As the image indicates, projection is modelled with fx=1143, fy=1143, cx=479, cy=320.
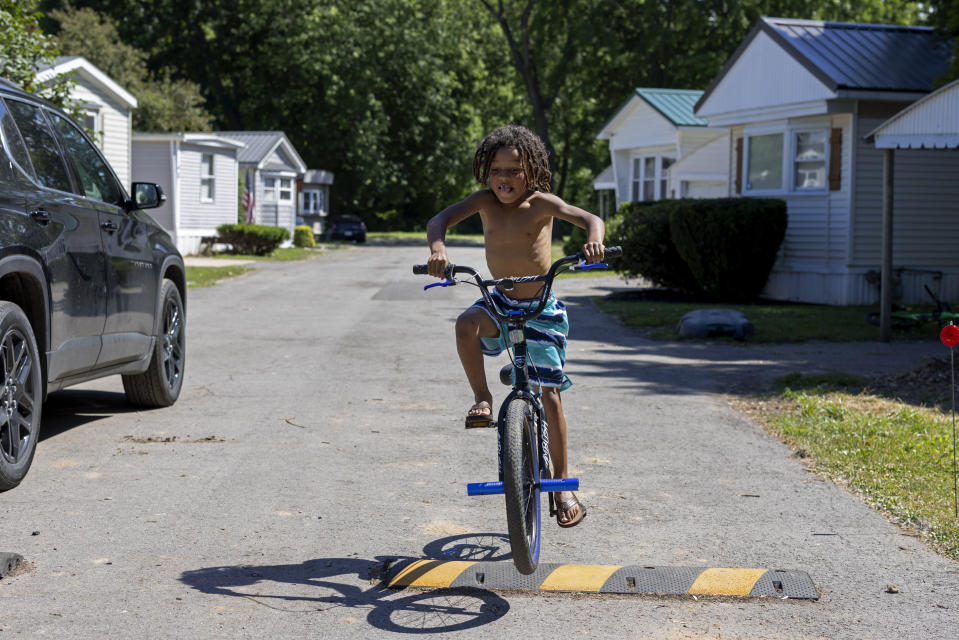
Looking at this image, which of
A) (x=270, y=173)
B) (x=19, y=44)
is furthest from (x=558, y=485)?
(x=270, y=173)

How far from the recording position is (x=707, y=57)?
4431cm

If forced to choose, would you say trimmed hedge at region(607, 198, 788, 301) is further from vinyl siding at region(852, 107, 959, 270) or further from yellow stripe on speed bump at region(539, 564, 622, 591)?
yellow stripe on speed bump at region(539, 564, 622, 591)

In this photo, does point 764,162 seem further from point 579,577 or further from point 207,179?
point 207,179

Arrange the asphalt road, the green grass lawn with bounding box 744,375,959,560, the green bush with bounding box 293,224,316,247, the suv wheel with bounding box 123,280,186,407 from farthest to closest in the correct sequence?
the green bush with bounding box 293,224,316,247, the suv wheel with bounding box 123,280,186,407, the green grass lawn with bounding box 744,375,959,560, the asphalt road

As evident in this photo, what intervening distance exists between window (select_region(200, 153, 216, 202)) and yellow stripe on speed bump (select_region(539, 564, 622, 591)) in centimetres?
3294

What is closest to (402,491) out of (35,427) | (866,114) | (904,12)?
(35,427)

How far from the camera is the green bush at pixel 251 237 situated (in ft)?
116

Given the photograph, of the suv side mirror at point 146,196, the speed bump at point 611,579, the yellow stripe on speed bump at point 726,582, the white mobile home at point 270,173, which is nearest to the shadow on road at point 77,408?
the suv side mirror at point 146,196

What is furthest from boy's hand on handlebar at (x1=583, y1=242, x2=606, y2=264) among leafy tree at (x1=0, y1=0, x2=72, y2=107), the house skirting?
the house skirting

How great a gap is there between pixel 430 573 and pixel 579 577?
0.60 metres

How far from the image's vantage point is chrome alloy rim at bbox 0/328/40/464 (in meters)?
5.83

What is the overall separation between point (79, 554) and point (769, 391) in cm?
666

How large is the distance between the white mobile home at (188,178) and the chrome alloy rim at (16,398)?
27.8m

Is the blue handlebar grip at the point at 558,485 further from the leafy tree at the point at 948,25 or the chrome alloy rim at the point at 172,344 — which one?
the leafy tree at the point at 948,25
